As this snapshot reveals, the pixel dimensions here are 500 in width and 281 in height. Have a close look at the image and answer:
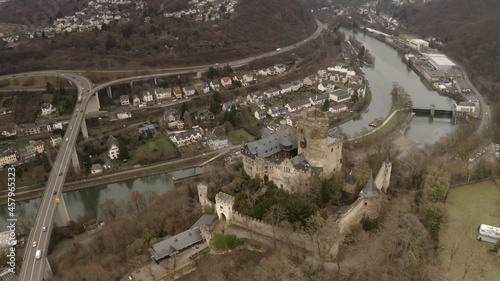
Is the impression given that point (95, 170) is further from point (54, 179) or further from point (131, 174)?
point (54, 179)

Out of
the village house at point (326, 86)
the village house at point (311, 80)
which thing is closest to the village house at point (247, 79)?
the village house at point (311, 80)

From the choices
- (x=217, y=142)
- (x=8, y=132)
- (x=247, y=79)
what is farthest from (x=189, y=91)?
(x=8, y=132)

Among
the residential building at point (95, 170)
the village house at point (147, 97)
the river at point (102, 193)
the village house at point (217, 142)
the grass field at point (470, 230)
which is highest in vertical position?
the grass field at point (470, 230)

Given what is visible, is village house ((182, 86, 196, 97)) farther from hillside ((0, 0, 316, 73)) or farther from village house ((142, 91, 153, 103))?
hillside ((0, 0, 316, 73))

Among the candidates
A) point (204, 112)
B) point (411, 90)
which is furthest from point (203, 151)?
point (411, 90)

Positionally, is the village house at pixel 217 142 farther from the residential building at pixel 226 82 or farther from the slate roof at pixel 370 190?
the slate roof at pixel 370 190

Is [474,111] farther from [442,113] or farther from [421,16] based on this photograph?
[421,16]
